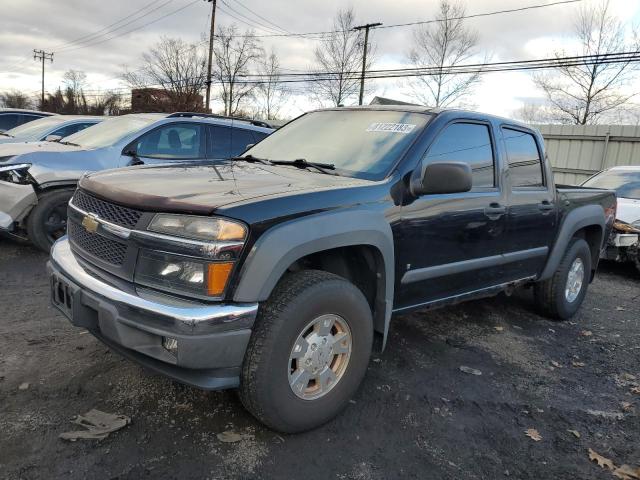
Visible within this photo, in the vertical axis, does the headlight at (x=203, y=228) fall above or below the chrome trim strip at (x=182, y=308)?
above

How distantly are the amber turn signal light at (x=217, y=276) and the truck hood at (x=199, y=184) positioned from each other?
25 cm

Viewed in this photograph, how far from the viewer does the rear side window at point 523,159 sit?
4.13 m

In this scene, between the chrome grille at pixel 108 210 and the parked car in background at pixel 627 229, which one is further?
the parked car in background at pixel 627 229

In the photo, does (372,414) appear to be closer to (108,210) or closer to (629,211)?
(108,210)

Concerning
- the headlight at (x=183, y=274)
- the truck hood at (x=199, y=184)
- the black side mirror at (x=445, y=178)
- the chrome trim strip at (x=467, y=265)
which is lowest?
the chrome trim strip at (x=467, y=265)

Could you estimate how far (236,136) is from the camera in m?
7.09

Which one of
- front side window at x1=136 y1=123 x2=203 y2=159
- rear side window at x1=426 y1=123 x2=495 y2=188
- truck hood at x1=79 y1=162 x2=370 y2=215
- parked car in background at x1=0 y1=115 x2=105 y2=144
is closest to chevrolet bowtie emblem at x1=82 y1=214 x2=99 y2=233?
truck hood at x1=79 y1=162 x2=370 y2=215

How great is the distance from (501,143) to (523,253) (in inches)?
36.8

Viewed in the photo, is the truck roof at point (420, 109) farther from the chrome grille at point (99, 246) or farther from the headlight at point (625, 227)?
the headlight at point (625, 227)

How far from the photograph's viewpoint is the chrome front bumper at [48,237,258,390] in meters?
2.23

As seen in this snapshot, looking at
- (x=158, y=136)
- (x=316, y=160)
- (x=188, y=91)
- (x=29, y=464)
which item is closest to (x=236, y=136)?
(x=158, y=136)

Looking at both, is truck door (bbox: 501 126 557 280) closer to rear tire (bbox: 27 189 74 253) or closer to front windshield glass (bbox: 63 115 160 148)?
front windshield glass (bbox: 63 115 160 148)

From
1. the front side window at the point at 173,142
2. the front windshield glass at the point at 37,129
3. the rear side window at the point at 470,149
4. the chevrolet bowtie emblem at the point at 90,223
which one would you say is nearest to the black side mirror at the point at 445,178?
the rear side window at the point at 470,149

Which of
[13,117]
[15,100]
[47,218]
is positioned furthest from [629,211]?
[15,100]
